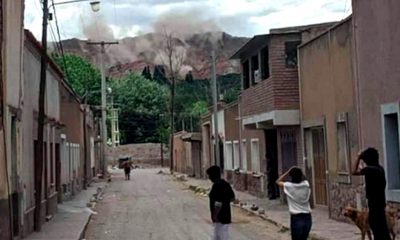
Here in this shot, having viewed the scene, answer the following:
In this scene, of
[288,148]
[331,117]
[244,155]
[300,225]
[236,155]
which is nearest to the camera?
[300,225]

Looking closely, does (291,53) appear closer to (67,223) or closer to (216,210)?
(67,223)

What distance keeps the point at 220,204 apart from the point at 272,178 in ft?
63.3

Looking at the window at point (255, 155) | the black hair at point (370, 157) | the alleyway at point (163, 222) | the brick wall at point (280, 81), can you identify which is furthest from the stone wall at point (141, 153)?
the black hair at point (370, 157)

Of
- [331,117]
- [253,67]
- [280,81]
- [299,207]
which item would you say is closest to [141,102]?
[253,67]

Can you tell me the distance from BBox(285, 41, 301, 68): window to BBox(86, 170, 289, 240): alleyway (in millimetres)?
5363

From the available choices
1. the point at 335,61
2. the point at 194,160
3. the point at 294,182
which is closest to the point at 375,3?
the point at 335,61

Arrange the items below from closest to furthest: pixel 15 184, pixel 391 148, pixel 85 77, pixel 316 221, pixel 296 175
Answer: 1. pixel 296 175
2. pixel 391 148
3. pixel 15 184
4. pixel 316 221
5. pixel 85 77

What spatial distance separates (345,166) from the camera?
67.2 ft

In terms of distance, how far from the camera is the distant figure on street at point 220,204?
12.0 metres

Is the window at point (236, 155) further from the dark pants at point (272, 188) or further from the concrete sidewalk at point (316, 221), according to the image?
the dark pants at point (272, 188)

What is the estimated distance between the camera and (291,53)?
27.1 metres

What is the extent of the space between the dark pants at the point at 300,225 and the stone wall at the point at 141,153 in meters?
85.5

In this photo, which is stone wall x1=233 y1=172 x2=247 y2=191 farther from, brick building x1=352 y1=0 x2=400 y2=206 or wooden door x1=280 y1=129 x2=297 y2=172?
brick building x1=352 y1=0 x2=400 y2=206

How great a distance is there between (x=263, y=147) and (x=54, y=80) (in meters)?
9.05
